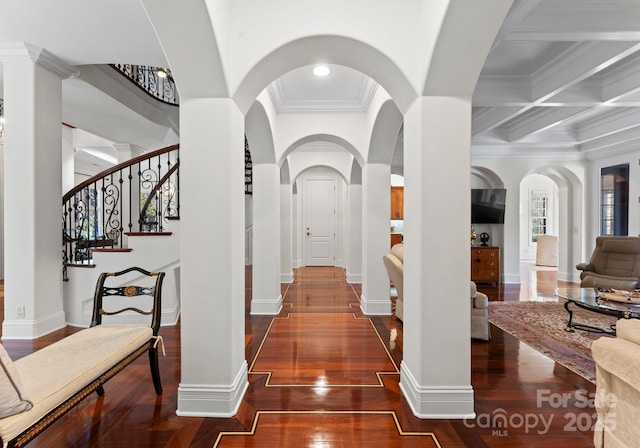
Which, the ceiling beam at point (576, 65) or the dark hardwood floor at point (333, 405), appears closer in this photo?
the dark hardwood floor at point (333, 405)

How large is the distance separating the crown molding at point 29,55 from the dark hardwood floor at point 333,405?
9.81 feet

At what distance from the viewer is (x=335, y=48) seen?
97.1 inches

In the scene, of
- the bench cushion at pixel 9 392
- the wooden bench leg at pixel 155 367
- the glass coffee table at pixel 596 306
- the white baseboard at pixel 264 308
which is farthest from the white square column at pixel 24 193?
the glass coffee table at pixel 596 306

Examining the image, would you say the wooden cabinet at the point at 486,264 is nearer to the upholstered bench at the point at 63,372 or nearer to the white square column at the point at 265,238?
the white square column at the point at 265,238

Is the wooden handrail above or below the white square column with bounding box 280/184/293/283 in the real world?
above

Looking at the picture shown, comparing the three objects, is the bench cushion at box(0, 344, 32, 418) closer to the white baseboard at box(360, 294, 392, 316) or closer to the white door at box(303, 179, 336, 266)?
the white baseboard at box(360, 294, 392, 316)

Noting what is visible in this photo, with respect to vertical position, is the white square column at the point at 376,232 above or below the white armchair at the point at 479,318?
above

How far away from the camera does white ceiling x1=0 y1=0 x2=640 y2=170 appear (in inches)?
102

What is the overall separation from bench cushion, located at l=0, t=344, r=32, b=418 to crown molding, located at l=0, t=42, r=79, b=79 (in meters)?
3.69

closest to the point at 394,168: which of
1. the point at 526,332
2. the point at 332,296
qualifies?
the point at 332,296

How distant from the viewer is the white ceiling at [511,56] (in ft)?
8.48

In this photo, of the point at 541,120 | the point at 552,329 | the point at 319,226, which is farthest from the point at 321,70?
the point at 319,226

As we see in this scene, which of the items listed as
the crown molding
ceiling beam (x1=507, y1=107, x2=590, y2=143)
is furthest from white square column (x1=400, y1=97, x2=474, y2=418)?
the crown molding

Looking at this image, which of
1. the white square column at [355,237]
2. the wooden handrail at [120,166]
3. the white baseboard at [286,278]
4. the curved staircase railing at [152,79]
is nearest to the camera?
the wooden handrail at [120,166]
